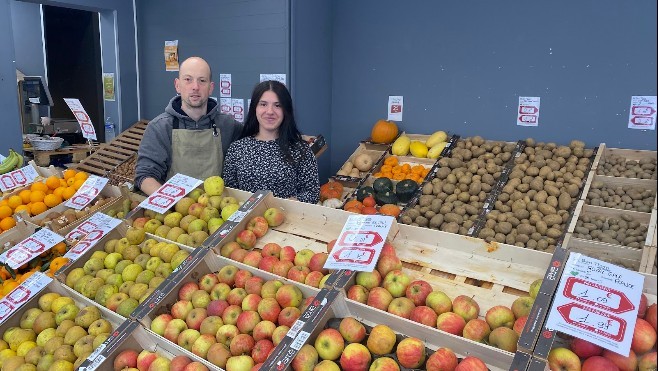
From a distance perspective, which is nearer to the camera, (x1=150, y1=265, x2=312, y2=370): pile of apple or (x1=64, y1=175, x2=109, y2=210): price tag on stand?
(x1=150, y1=265, x2=312, y2=370): pile of apple

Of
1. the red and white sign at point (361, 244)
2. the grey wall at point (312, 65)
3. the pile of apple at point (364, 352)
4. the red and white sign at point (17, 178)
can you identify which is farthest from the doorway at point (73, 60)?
the pile of apple at point (364, 352)

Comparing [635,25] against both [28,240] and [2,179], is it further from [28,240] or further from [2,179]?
[2,179]

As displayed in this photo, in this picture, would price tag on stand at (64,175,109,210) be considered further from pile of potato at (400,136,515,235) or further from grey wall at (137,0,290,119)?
grey wall at (137,0,290,119)

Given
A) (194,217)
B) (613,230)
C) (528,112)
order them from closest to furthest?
(194,217) < (613,230) < (528,112)

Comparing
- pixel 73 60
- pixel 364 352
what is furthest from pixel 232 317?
pixel 73 60

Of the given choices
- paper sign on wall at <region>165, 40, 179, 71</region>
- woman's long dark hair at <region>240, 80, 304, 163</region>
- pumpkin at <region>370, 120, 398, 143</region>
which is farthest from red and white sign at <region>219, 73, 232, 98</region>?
woman's long dark hair at <region>240, 80, 304, 163</region>

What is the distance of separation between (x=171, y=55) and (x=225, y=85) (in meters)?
1.03

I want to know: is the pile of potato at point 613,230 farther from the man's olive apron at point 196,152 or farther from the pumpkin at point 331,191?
the man's olive apron at point 196,152

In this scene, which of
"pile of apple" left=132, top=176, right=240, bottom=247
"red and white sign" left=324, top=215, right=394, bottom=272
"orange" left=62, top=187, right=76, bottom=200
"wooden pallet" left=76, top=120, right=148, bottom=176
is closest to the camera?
"red and white sign" left=324, top=215, right=394, bottom=272

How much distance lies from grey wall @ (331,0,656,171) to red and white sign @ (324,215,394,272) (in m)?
3.02

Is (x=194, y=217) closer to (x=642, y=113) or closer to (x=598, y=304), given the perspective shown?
(x=598, y=304)

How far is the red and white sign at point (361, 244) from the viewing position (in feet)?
6.11

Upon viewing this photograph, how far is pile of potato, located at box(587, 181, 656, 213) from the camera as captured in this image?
3486 mm

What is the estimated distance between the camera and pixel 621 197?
3.61 metres
